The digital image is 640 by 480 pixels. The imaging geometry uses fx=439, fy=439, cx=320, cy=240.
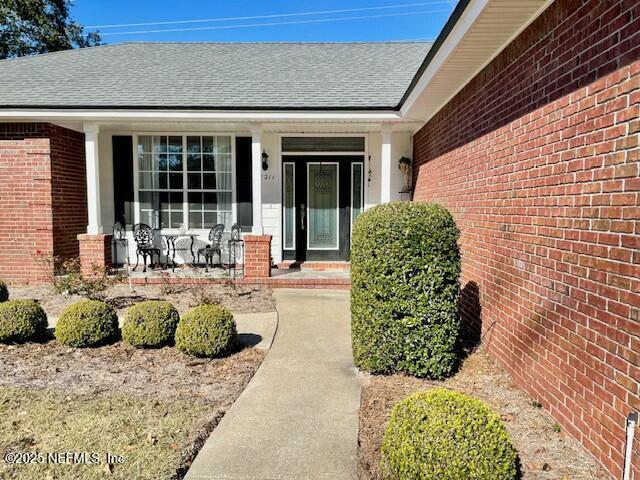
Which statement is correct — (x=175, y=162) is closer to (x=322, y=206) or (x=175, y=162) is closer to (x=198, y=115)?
(x=198, y=115)

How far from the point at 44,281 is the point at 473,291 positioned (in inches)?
308

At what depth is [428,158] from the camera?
8.00 meters

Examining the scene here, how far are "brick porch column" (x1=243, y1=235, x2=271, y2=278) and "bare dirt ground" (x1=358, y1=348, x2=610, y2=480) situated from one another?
4.32 meters

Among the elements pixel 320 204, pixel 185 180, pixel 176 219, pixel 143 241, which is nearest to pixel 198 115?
pixel 185 180

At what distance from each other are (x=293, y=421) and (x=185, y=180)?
24.2 feet

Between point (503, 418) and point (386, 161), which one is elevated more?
point (386, 161)

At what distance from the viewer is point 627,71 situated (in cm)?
251

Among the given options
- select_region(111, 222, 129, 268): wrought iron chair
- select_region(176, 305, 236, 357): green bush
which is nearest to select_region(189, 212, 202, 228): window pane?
select_region(111, 222, 129, 268): wrought iron chair

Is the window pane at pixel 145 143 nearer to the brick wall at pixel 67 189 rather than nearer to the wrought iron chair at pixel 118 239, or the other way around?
the brick wall at pixel 67 189

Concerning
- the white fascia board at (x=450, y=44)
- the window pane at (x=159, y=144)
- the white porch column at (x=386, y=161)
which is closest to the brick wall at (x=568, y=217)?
the white fascia board at (x=450, y=44)

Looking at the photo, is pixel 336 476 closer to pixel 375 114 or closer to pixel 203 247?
pixel 375 114

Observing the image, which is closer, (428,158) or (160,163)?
(428,158)

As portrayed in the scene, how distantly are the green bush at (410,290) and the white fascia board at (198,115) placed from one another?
4.28 m

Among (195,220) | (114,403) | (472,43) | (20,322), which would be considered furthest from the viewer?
(195,220)
